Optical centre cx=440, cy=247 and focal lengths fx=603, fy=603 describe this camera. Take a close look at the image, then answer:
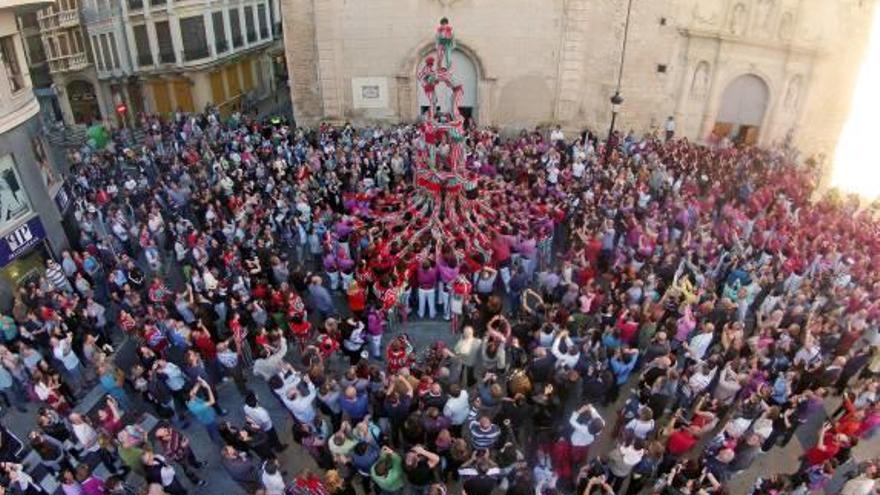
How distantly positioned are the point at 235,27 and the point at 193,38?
349 cm

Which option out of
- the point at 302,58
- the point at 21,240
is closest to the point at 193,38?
the point at 302,58

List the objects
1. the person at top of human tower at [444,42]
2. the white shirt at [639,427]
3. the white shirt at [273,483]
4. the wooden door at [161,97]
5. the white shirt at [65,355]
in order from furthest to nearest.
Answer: the wooden door at [161,97] < the person at top of human tower at [444,42] < the white shirt at [65,355] < the white shirt at [639,427] < the white shirt at [273,483]

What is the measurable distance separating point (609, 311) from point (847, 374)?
13.9ft

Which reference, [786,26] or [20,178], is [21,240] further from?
[786,26]

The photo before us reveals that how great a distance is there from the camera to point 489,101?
80.1ft

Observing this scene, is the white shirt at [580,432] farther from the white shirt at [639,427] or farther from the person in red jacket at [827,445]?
the person in red jacket at [827,445]

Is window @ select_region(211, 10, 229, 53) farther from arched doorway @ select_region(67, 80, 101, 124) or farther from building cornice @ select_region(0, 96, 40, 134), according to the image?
building cornice @ select_region(0, 96, 40, 134)

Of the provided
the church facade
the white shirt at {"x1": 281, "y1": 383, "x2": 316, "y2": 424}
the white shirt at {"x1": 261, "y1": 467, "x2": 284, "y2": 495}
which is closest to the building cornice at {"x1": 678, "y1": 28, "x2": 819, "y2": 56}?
the church facade

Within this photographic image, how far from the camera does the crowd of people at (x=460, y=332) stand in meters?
8.58

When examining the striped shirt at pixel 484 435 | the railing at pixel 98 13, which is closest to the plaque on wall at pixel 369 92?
the railing at pixel 98 13

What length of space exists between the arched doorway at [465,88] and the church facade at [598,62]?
0.05 meters

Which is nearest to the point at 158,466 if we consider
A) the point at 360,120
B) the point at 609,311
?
the point at 609,311

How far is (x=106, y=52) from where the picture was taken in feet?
98.0

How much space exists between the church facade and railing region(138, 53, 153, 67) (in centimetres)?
982
